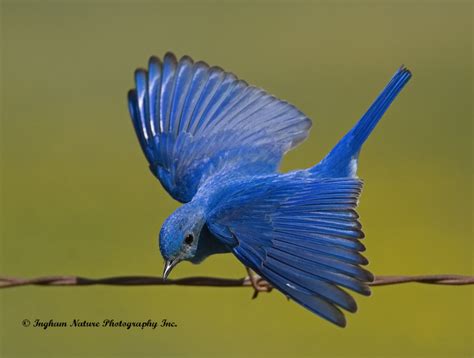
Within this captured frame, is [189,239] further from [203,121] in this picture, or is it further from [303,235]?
[203,121]

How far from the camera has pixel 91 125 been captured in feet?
41.5

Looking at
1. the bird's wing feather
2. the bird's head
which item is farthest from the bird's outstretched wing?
the bird's head

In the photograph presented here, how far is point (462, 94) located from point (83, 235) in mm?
5451

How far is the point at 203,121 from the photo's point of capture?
6145 millimetres

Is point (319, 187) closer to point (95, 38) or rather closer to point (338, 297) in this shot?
point (338, 297)

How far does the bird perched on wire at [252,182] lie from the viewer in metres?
4.62

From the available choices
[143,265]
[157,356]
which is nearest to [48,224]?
[143,265]

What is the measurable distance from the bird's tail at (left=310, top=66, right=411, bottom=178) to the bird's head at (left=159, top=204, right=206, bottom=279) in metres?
0.83

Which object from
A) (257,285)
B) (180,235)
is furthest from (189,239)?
(257,285)

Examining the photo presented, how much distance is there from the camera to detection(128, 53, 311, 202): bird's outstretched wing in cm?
598

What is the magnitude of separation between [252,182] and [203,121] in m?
0.82
